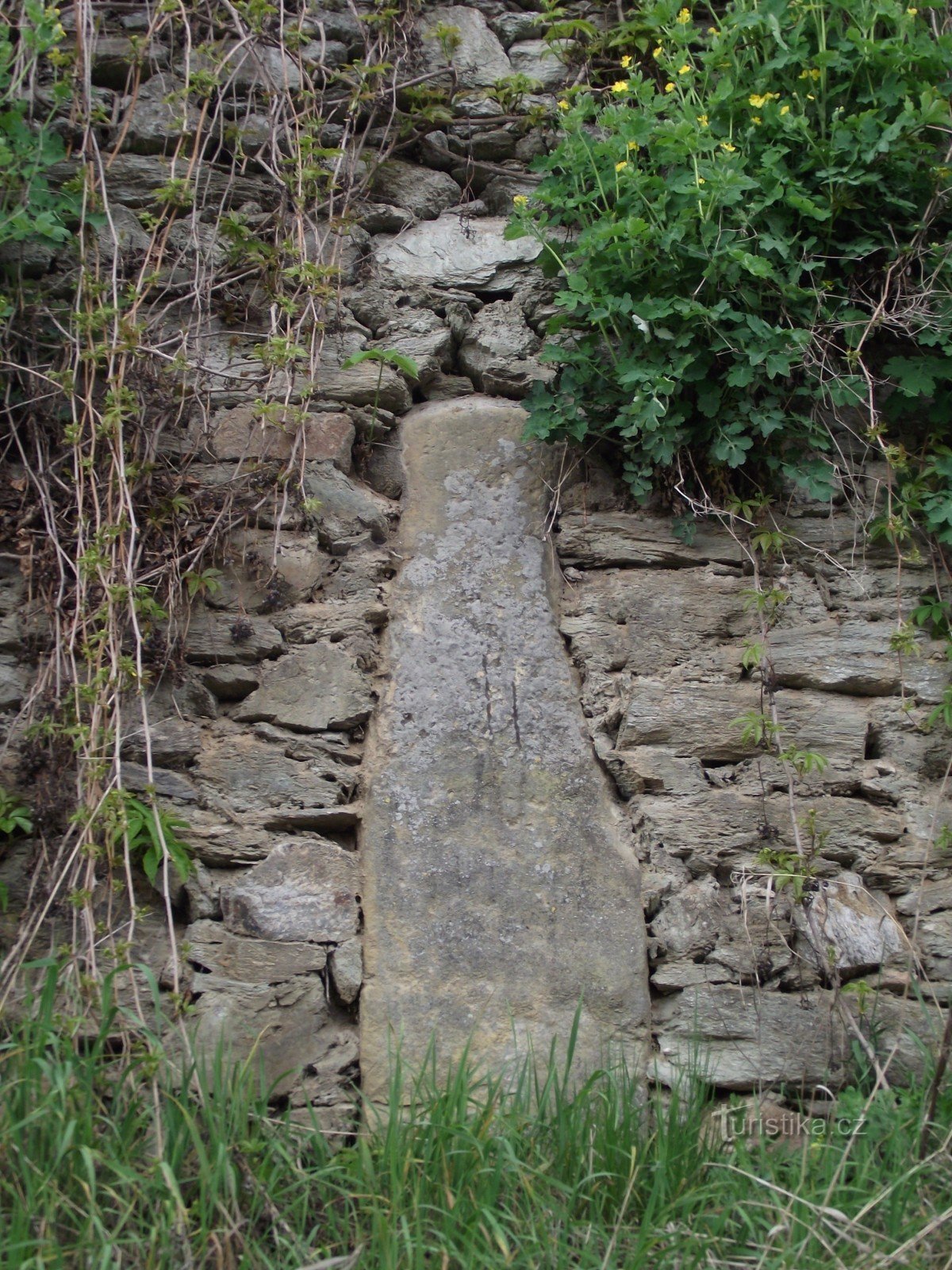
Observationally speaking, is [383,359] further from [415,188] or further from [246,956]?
[246,956]

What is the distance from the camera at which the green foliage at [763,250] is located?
116 inches

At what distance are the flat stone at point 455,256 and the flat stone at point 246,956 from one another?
1.83 meters

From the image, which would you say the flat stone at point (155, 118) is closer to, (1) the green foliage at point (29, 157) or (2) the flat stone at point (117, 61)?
(2) the flat stone at point (117, 61)

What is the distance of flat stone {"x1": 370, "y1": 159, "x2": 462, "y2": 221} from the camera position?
3.46m

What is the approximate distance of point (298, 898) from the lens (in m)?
2.57

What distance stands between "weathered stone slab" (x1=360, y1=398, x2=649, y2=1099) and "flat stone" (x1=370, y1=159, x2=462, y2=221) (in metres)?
0.81

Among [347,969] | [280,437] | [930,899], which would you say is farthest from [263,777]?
[930,899]

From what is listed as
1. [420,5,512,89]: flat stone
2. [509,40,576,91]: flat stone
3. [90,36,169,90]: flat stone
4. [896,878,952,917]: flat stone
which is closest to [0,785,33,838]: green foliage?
[896,878,952,917]: flat stone

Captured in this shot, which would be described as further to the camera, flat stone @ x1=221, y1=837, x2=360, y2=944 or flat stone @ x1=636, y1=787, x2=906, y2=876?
flat stone @ x1=636, y1=787, x2=906, y2=876

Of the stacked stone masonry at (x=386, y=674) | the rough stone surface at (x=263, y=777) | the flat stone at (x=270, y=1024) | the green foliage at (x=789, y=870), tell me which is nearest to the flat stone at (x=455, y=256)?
the stacked stone masonry at (x=386, y=674)

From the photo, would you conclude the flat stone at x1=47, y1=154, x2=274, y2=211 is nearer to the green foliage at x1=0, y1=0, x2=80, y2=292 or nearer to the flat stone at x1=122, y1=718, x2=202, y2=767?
the green foliage at x1=0, y1=0, x2=80, y2=292

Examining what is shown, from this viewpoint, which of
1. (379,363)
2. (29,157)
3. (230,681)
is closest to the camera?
(230,681)

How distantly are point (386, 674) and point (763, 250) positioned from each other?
1402 millimetres

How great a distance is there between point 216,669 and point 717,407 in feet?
4.53
